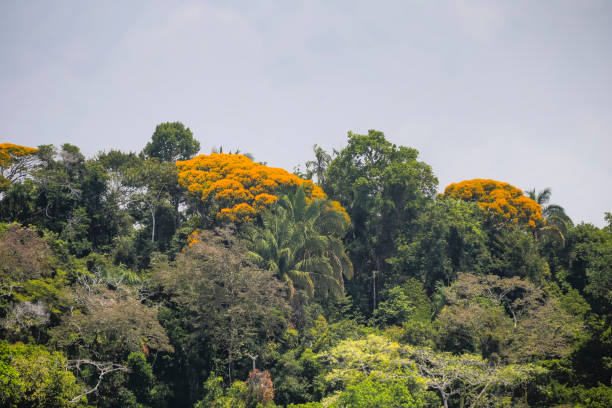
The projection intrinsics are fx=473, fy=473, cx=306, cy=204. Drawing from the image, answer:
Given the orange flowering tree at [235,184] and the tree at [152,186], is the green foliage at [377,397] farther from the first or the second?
the tree at [152,186]

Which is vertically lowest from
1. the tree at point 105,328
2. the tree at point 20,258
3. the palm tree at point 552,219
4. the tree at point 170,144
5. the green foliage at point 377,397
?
the green foliage at point 377,397

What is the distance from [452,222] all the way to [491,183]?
775cm

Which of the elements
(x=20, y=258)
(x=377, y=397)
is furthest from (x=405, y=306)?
(x=20, y=258)

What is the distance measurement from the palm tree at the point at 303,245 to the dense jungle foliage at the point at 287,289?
10 centimetres

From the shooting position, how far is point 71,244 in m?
22.8

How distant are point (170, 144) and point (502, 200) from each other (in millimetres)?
22728

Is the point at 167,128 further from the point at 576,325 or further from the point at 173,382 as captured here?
the point at 576,325

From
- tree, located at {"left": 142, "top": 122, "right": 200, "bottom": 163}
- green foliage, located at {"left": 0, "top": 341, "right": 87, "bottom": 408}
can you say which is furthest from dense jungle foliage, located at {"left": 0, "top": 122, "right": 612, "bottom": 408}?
tree, located at {"left": 142, "top": 122, "right": 200, "bottom": 163}

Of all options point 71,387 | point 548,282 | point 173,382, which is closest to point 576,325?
point 548,282

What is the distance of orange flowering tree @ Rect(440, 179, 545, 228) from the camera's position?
94.1 ft

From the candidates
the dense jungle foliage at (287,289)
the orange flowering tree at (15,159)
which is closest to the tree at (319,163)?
the dense jungle foliage at (287,289)

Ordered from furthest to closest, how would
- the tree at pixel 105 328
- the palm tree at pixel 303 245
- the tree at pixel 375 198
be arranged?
the tree at pixel 375 198, the palm tree at pixel 303 245, the tree at pixel 105 328

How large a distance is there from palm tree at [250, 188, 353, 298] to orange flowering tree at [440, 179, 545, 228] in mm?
11003

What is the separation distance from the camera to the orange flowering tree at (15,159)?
80.0 feet
